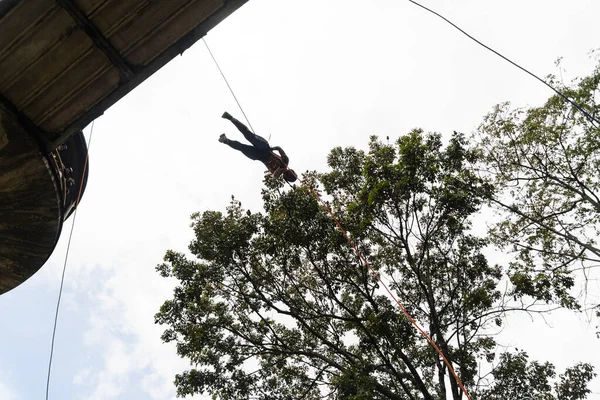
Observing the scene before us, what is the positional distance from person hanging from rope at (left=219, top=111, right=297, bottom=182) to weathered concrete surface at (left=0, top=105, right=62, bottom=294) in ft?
14.0

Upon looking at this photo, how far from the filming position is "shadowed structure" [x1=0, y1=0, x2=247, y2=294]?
4473 mm

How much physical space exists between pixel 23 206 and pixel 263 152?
16.2ft

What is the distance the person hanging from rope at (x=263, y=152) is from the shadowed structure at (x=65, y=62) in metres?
4.20

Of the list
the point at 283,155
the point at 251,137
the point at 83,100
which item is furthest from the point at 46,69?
the point at 283,155

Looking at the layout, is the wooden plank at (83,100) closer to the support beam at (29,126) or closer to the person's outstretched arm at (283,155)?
the support beam at (29,126)

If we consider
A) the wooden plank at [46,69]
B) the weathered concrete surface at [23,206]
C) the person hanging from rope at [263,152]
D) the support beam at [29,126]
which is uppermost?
the person hanging from rope at [263,152]

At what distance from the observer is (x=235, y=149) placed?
9.50m

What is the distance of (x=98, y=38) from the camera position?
4.64 meters

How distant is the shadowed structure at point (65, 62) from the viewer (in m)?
4.47

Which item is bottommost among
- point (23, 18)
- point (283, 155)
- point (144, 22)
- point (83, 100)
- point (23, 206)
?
point (23, 206)

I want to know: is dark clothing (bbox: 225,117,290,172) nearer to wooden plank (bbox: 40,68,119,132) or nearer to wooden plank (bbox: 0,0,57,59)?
wooden plank (bbox: 40,68,119,132)

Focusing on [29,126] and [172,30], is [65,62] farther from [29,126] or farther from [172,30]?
[172,30]

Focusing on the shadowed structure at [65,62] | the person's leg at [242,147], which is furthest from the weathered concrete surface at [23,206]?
the person's leg at [242,147]

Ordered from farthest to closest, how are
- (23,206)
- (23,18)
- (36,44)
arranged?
(23,206) → (36,44) → (23,18)
